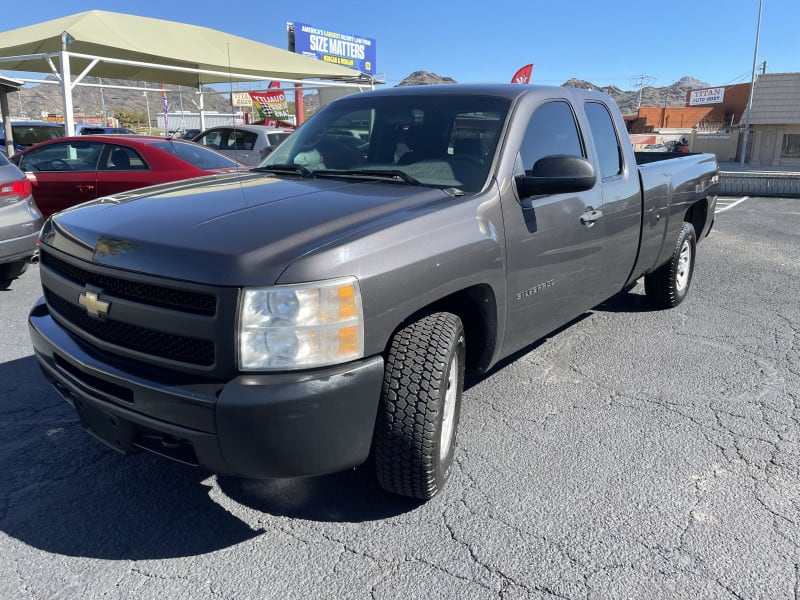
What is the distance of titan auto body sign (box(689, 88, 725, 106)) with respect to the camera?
5853 cm

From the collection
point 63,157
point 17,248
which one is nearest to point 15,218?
point 17,248

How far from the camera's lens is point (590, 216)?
12.8 ft

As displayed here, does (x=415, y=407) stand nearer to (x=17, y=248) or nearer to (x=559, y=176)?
(x=559, y=176)

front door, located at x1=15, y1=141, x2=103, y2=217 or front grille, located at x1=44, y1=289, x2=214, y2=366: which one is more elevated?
front door, located at x1=15, y1=141, x2=103, y2=217

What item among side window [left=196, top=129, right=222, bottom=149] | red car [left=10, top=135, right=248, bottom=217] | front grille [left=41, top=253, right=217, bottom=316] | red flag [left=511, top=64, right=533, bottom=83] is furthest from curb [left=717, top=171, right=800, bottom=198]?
front grille [left=41, top=253, right=217, bottom=316]

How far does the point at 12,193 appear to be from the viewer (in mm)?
6102

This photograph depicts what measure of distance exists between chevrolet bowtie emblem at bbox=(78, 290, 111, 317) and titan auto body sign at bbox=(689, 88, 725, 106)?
65.6 meters

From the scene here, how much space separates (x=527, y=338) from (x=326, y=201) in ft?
4.63

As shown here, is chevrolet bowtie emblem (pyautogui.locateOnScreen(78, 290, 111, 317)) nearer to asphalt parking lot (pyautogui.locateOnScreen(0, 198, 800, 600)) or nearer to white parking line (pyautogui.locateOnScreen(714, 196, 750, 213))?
asphalt parking lot (pyautogui.locateOnScreen(0, 198, 800, 600))

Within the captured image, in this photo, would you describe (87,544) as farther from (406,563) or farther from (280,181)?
(280,181)

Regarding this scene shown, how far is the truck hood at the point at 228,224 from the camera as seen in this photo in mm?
2295

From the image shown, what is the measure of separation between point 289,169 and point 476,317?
1415mm

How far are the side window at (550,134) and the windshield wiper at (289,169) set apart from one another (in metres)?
1.17

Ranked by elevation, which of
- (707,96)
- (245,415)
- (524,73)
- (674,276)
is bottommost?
(674,276)
